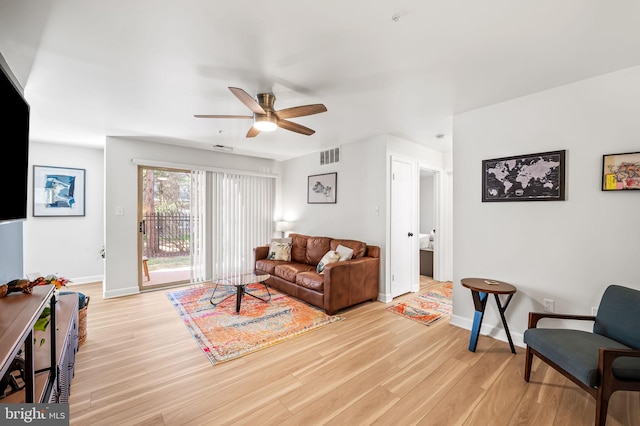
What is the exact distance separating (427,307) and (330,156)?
297 cm

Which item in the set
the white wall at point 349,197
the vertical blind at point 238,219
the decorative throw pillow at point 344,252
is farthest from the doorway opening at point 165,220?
the decorative throw pillow at point 344,252

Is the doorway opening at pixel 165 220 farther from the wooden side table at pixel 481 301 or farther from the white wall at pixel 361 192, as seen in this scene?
the wooden side table at pixel 481 301

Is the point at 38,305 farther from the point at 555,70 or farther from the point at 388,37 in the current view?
the point at 555,70

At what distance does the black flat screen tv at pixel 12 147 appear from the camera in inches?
57.4

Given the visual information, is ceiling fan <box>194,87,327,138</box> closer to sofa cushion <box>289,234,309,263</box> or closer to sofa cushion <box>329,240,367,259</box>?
sofa cushion <box>329,240,367,259</box>

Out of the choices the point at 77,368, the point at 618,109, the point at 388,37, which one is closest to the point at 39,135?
the point at 77,368

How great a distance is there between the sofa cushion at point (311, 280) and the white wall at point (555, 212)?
171 centimetres

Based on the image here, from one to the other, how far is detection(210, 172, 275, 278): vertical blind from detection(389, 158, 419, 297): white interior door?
2975 millimetres

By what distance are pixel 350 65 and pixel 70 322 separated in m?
2.92

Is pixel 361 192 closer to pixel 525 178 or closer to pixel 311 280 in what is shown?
pixel 311 280

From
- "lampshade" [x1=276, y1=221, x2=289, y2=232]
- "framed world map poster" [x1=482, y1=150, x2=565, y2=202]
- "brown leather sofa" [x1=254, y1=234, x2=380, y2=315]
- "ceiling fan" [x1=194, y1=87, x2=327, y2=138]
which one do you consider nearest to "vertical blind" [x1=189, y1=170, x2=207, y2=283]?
"brown leather sofa" [x1=254, y1=234, x2=380, y2=315]

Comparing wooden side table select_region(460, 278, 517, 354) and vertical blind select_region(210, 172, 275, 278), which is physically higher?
vertical blind select_region(210, 172, 275, 278)

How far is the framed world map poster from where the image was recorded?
2506 mm

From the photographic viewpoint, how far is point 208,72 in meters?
2.28
